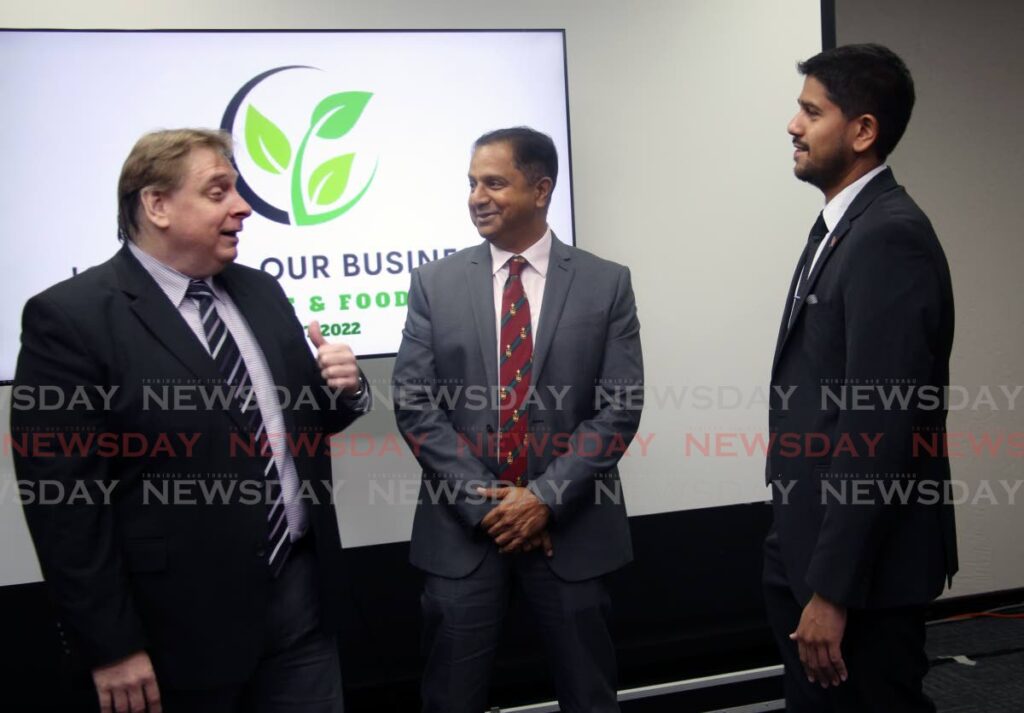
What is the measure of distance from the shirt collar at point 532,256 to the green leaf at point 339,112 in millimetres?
701

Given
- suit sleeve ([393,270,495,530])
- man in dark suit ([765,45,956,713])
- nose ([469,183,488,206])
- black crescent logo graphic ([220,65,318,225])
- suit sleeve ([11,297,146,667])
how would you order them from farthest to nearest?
black crescent logo graphic ([220,65,318,225]) → nose ([469,183,488,206]) → suit sleeve ([393,270,495,530]) → man in dark suit ([765,45,956,713]) → suit sleeve ([11,297,146,667])

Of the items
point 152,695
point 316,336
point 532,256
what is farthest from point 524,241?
point 152,695

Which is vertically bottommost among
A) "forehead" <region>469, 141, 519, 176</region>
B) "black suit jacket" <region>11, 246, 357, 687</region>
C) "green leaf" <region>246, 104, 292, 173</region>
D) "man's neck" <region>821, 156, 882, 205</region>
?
"black suit jacket" <region>11, 246, 357, 687</region>

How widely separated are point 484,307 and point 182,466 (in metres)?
0.82

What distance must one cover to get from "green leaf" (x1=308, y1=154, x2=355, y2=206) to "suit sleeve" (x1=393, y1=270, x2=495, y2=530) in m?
0.55

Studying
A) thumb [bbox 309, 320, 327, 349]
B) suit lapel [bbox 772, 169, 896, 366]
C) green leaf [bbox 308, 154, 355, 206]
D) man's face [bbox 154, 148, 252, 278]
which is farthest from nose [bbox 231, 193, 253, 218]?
suit lapel [bbox 772, 169, 896, 366]

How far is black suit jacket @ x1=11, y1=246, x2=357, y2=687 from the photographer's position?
1421 millimetres

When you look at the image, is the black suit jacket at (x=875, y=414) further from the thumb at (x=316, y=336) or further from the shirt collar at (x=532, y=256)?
the thumb at (x=316, y=336)

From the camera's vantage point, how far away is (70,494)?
A: 142 cm

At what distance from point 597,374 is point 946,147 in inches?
94.6

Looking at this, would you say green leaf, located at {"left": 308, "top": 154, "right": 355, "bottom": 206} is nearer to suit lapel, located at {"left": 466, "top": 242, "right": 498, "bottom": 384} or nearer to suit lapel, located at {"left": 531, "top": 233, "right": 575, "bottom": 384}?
suit lapel, located at {"left": 466, "top": 242, "right": 498, "bottom": 384}

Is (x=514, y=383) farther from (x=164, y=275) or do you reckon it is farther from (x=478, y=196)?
(x=164, y=275)

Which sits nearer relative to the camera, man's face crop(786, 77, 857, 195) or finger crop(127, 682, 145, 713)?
finger crop(127, 682, 145, 713)

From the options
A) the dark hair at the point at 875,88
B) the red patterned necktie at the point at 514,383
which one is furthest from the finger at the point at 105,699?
the dark hair at the point at 875,88
